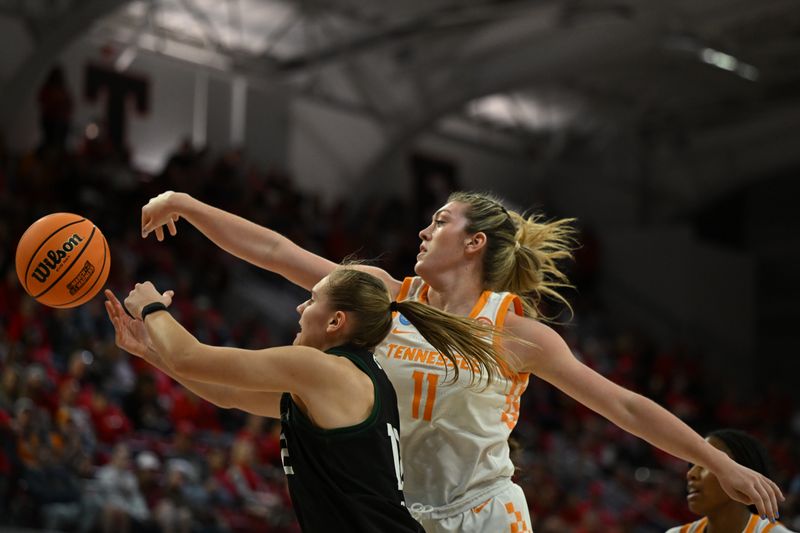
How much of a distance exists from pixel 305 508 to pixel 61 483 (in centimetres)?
582

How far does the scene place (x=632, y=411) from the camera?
3.56 metres

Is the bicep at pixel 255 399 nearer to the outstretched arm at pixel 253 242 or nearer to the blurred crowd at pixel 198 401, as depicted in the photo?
the outstretched arm at pixel 253 242

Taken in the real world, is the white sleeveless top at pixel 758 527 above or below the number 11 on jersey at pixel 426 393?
below

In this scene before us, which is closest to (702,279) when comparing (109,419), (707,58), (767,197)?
(767,197)

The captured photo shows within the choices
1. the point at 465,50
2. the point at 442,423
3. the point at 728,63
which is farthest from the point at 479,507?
the point at 728,63

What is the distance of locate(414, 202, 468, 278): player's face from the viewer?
3848 mm

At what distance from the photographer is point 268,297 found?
16.3 meters

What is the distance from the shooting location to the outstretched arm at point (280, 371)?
293 centimetres

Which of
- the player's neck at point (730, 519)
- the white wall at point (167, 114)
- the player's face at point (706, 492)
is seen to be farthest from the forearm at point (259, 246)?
→ the white wall at point (167, 114)

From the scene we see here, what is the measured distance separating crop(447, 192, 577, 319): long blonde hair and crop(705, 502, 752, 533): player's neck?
101 centimetres

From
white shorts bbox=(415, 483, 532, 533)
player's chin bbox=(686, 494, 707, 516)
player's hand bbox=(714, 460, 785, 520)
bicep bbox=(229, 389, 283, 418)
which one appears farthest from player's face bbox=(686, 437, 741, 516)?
bicep bbox=(229, 389, 283, 418)

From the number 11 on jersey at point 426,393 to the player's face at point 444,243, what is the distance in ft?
1.25

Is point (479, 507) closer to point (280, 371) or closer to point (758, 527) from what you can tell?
point (280, 371)

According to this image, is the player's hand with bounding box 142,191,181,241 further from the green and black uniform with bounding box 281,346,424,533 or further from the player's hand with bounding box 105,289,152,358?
the green and black uniform with bounding box 281,346,424,533
